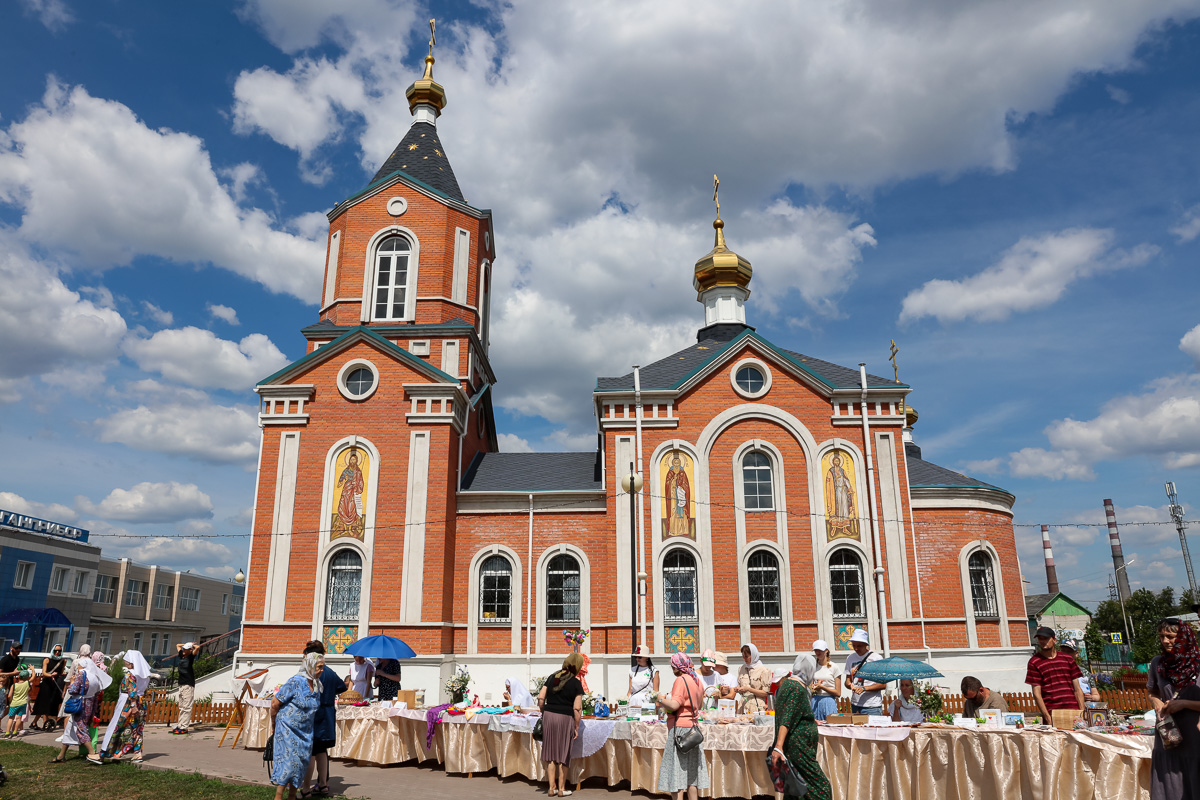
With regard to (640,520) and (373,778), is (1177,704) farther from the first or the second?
(640,520)

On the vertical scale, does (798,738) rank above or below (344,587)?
below

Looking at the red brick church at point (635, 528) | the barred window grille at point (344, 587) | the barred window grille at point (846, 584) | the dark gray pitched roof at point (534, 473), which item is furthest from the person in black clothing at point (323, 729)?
the barred window grille at point (846, 584)

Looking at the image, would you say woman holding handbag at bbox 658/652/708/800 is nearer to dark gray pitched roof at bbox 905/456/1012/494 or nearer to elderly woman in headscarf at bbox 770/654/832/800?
elderly woman in headscarf at bbox 770/654/832/800

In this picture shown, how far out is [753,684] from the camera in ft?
33.5

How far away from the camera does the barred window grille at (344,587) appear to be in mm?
17938

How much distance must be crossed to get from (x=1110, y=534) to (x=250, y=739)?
6141 cm

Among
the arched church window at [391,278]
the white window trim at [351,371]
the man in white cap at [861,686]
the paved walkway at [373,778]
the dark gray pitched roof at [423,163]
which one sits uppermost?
the dark gray pitched roof at [423,163]

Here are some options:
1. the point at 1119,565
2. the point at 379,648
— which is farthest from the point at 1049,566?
the point at 379,648

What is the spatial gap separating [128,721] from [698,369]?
45.6ft

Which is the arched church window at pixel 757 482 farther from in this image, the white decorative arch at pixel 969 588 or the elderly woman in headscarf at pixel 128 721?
the elderly woman in headscarf at pixel 128 721

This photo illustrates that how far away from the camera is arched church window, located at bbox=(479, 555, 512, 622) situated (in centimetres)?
1878

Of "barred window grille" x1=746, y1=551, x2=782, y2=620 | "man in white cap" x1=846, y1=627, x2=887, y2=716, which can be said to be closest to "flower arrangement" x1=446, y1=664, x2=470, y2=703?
"barred window grille" x1=746, y1=551, x2=782, y2=620

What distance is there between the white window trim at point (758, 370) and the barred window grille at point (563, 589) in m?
6.13

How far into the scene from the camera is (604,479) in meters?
19.2
